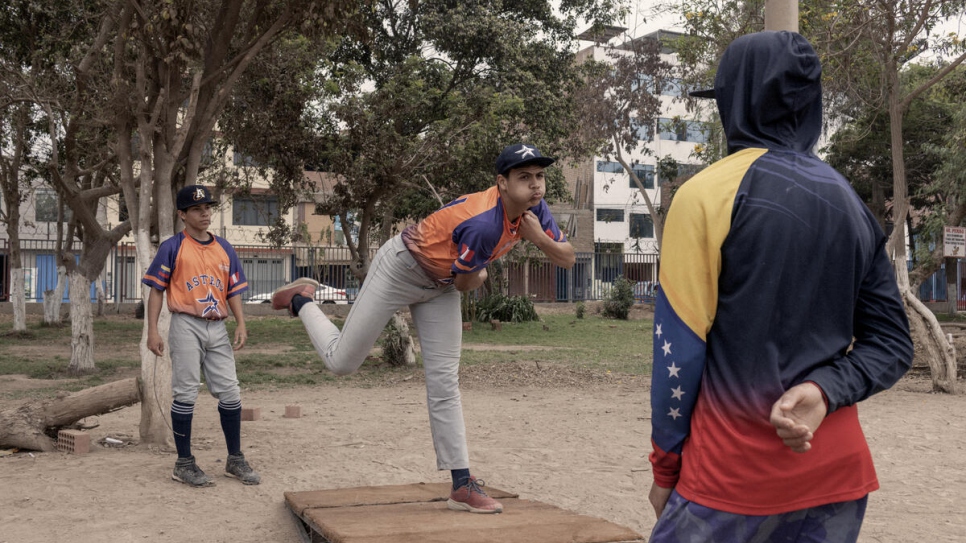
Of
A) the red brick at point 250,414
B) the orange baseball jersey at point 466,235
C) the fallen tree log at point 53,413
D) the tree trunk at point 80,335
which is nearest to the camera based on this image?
the orange baseball jersey at point 466,235

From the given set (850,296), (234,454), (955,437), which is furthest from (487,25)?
(850,296)

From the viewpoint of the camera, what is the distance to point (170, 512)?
5.50 metres

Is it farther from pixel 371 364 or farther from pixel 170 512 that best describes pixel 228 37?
pixel 371 364

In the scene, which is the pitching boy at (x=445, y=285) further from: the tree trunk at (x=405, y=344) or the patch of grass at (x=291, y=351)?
the tree trunk at (x=405, y=344)

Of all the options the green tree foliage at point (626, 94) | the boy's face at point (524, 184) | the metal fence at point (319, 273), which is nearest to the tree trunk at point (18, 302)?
the metal fence at point (319, 273)

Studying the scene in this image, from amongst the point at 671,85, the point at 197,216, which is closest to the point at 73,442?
the point at 197,216

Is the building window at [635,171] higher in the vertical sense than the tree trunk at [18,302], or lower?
higher

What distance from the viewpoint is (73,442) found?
24.4 feet

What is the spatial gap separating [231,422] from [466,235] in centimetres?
282

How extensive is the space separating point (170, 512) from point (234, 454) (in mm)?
964

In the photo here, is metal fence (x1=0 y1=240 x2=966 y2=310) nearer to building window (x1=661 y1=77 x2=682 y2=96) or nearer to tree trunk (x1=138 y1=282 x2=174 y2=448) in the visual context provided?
building window (x1=661 y1=77 x2=682 y2=96)

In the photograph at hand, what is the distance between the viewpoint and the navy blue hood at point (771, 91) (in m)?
2.12

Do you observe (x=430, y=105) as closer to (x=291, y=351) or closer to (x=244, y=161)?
(x=244, y=161)

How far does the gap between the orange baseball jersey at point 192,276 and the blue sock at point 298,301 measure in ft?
2.46
